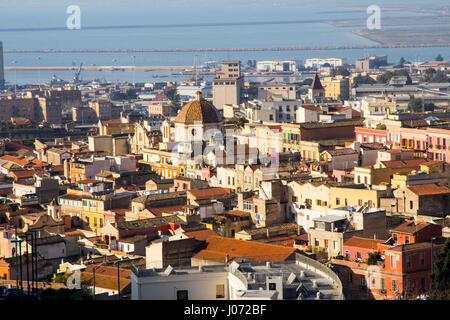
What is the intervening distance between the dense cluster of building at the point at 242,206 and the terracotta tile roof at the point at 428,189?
4 centimetres

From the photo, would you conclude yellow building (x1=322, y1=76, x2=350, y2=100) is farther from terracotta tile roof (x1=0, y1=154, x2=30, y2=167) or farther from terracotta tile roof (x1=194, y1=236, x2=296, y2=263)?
terracotta tile roof (x1=194, y1=236, x2=296, y2=263)

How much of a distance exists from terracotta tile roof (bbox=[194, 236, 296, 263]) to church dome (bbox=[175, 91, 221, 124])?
17827 mm

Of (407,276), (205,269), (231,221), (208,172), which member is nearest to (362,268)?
(407,276)

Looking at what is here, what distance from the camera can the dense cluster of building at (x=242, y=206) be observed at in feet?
74.4

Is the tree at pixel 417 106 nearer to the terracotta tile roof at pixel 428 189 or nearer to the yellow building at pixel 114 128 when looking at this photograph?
the yellow building at pixel 114 128

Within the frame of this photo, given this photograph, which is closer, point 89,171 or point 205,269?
point 205,269

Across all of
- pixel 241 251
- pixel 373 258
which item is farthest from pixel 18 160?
pixel 373 258

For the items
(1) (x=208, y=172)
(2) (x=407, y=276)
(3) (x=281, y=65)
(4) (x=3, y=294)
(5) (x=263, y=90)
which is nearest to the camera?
(4) (x=3, y=294)

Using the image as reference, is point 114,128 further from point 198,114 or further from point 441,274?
point 441,274

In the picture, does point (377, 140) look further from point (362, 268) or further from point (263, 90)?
point (263, 90)

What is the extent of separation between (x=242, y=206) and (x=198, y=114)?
12.8 metres

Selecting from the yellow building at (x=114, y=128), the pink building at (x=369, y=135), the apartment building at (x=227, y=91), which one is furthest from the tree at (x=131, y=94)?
the pink building at (x=369, y=135)
